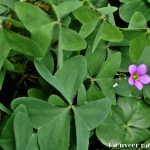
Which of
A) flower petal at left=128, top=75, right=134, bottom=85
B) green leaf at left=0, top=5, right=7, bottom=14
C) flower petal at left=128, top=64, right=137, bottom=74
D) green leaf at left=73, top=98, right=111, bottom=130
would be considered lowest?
flower petal at left=128, top=75, right=134, bottom=85

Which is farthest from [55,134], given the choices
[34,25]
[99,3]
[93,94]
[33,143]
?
[99,3]

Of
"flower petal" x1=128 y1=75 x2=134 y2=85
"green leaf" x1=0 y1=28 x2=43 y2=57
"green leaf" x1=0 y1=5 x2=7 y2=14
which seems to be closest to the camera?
"green leaf" x1=0 y1=28 x2=43 y2=57

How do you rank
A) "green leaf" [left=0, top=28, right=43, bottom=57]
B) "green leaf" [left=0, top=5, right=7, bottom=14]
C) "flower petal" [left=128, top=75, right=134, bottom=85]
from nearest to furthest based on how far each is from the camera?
1. "green leaf" [left=0, top=28, right=43, bottom=57]
2. "green leaf" [left=0, top=5, right=7, bottom=14]
3. "flower petal" [left=128, top=75, right=134, bottom=85]

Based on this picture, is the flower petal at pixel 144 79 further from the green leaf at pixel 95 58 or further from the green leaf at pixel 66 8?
the green leaf at pixel 66 8

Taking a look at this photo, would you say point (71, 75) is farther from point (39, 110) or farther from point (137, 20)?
point (137, 20)

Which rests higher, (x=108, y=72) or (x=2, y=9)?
(x=2, y=9)

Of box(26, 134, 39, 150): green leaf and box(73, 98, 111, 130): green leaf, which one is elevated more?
box(73, 98, 111, 130): green leaf

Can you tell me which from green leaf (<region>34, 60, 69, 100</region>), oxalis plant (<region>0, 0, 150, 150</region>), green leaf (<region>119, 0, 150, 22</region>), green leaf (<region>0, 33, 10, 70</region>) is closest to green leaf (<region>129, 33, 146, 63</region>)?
oxalis plant (<region>0, 0, 150, 150</region>)

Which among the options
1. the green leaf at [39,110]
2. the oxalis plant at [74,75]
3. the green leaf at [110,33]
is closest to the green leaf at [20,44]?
the oxalis plant at [74,75]

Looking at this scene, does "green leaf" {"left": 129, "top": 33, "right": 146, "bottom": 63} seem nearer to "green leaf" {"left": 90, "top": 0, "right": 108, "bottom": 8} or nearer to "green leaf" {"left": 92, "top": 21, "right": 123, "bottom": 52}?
"green leaf" {"left": 92, "top": 21, "right": 123, "bottom": 52}
